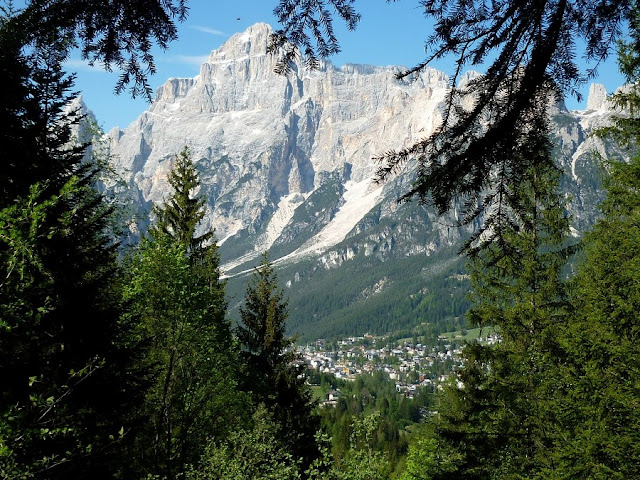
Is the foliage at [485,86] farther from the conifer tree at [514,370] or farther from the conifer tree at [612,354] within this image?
the conifer tree at [514,370]

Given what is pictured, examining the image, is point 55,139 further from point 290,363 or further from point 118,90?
point 290,363

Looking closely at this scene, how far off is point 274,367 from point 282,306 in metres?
2.95

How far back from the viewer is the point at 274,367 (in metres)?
23.8

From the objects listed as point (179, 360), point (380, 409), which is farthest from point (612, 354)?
point (380, 409)

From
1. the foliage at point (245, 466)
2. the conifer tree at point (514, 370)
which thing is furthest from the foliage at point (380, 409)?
the foliage at point (245, 466)

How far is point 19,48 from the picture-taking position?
12.2ft

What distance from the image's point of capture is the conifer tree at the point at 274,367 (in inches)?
898

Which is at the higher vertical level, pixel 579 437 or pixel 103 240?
pixel 103 240

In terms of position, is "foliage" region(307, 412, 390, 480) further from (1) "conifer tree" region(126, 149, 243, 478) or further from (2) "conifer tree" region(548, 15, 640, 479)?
(1) "conifer tree" region(126, 149, 243, 478)

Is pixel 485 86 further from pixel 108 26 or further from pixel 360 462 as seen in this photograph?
pixel 360 462

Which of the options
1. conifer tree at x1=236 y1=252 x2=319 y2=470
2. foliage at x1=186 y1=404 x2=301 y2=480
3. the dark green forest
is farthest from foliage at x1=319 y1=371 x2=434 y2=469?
foliage at x1=186 y1=404 x2=301 y2=480

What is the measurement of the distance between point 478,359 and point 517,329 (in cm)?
182

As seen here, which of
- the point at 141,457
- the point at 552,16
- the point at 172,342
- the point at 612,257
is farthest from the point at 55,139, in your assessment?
the point at 612,257

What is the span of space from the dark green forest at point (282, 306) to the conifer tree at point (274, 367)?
4.7 inches
